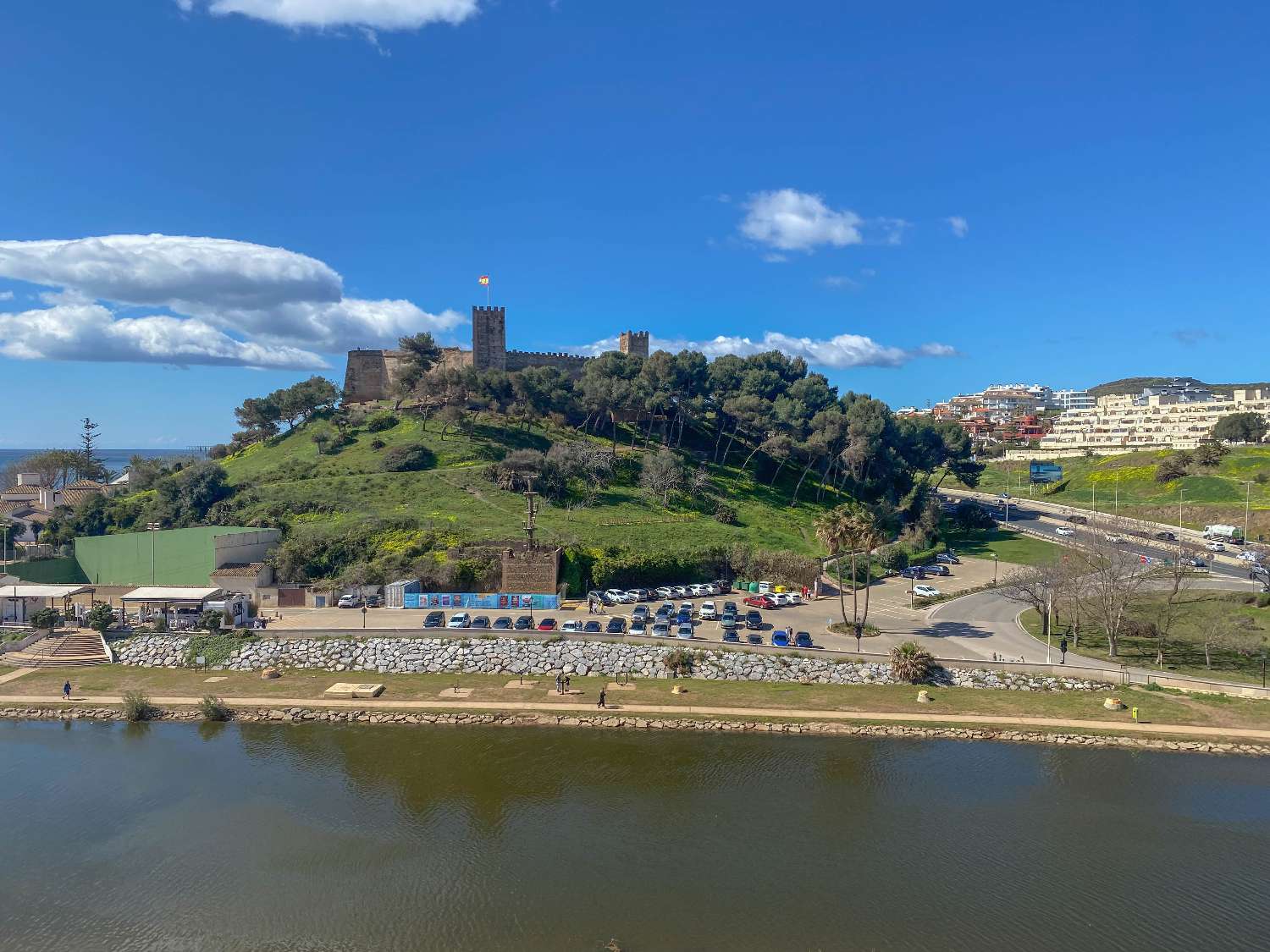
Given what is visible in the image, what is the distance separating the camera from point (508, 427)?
78062 millimetres

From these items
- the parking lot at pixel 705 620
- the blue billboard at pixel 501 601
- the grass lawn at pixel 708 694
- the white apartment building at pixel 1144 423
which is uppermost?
the white apartment building at pixel 1144 423

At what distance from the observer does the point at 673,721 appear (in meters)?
30.7

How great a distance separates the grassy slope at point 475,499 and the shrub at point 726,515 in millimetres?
753

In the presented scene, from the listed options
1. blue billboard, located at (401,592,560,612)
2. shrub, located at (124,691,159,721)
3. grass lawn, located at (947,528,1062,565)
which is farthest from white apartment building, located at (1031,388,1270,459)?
shrub, located at (124,691,159,721)

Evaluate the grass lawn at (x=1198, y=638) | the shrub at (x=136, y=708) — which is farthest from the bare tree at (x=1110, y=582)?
the shrub at (x=136, y=708)

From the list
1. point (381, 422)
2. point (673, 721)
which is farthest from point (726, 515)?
point (381, 422)

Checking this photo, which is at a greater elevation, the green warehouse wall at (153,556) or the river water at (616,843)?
the green warehouse wall at (153,556)

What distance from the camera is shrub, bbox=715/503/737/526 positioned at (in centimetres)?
6088

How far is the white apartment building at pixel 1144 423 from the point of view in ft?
377

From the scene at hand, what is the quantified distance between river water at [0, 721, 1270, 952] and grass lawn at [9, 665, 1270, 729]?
2.61 m

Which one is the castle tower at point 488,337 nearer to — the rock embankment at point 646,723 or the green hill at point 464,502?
the green hill at point 464,502

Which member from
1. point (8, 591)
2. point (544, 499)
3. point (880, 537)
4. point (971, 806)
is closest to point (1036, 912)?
point (971, 806)

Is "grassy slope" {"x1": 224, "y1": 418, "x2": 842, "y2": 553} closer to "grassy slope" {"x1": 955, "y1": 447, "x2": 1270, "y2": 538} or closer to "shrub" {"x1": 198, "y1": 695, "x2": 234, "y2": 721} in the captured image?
"shrub" {"x1": 198, "y1": 695, "x2": 234, "y2": 721}

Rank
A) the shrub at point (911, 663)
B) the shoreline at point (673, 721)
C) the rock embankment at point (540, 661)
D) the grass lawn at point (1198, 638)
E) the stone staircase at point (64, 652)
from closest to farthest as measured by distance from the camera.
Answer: the shoreline at point (673, 721) < the shrub at point (911, 663) < the rock embankment at point (540, 661) < the grass lawn at point (1198, 638) < the stone staircase at point (64, 652)
